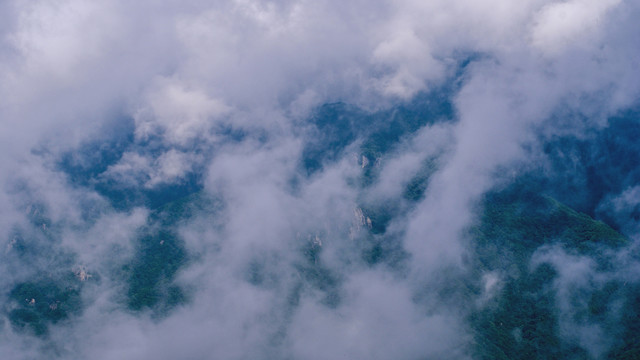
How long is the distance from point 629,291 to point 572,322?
27307 mm

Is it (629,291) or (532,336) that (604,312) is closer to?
(629,291)

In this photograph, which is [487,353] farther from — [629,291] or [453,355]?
[629,291]

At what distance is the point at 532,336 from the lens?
196 m

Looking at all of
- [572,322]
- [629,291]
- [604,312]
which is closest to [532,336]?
[572,322]

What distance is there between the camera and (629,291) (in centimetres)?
19750

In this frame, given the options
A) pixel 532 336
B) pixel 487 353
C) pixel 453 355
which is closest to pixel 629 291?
pixel 532 336

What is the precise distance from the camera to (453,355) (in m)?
195

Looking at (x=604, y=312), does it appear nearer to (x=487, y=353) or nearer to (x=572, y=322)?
(x=572, y=322)

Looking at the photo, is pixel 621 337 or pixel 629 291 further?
pixel 629 291

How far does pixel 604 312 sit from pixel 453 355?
65.8 metres

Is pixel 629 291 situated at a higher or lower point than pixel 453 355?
higher

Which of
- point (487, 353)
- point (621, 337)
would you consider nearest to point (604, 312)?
point (621, 337)

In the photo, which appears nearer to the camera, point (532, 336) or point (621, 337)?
point (621, 337)

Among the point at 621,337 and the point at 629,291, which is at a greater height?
the point at 629,291
